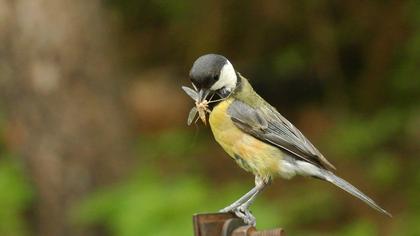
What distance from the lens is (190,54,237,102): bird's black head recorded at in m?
3.78

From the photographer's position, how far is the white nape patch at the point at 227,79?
3955 mm

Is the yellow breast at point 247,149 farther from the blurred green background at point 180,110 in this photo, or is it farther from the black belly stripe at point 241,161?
the blurred green background at point 180,110

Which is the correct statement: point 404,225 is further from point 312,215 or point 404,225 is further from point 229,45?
point 229,45

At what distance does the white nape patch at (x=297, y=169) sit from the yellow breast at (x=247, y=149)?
0.03 m

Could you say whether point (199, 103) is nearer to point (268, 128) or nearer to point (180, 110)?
point (268, 128)

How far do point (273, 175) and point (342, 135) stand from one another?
453 centimetres

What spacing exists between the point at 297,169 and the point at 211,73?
691 millimetres

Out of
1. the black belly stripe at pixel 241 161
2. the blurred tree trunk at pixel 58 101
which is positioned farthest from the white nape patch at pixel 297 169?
the blurred tree trunk at pixel 58 101

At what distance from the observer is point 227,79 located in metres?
4.07

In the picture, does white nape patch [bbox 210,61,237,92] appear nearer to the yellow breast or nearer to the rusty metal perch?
the yellow breast

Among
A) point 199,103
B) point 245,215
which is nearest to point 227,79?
point 199,103

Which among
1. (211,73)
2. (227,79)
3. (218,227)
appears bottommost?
(218,227)

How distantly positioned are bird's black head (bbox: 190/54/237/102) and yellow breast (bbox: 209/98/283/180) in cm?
19

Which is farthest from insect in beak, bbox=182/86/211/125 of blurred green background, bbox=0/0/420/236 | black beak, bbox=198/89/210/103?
blurred green background, bbox=0/0/420/236
